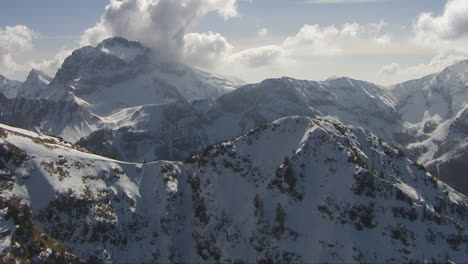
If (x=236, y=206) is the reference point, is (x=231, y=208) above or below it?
below

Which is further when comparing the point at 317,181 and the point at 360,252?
the point at 317,181

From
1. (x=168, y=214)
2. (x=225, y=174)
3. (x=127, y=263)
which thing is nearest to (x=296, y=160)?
(x=225, y=174)

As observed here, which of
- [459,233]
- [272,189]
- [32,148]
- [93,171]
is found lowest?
[459,233]

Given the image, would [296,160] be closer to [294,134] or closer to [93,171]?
[294,134]

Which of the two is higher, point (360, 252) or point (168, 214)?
point (168, 214)

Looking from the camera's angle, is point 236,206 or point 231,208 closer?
point 231,208

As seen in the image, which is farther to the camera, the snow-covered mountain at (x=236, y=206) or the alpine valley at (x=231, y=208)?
the snow-covered mountain at (x=236, y=206)

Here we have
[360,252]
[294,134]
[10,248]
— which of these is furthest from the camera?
[294,134]

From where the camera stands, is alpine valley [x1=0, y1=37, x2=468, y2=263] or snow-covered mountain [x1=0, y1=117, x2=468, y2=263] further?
snow-covered mountain [x1=0, y1=117, x2=468, y2=263]
